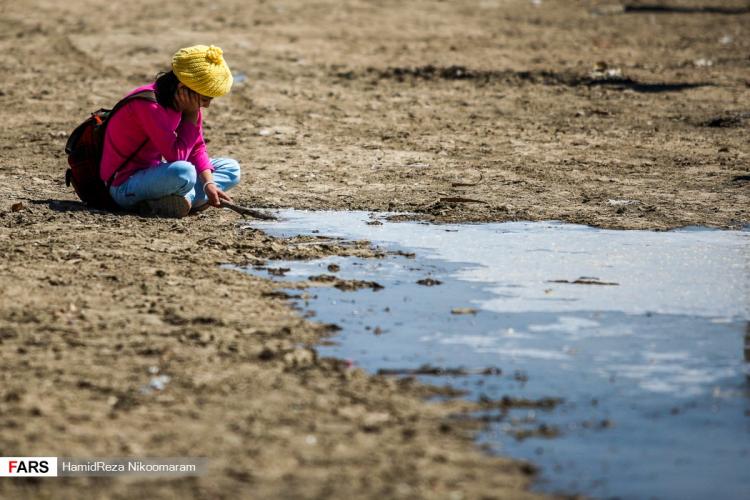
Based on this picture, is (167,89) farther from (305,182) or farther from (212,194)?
(305,182)

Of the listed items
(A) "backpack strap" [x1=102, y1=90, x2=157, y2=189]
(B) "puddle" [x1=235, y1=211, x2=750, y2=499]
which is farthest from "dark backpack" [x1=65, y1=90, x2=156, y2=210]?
(B) "puddle" [x1=235, y1=211, x2=750, y2=499]

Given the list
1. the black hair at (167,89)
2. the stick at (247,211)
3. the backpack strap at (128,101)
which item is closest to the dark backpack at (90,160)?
the backpack strap at (128,101)

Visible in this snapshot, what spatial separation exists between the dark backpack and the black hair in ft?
1.05

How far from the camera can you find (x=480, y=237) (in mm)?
6859

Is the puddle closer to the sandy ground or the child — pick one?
the sandy ground

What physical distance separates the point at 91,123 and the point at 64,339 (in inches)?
97.2

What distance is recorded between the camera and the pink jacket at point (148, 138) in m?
6.82

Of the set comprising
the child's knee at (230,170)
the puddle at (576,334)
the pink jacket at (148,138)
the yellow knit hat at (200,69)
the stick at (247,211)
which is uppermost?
the yellow knit hat at (200,69)

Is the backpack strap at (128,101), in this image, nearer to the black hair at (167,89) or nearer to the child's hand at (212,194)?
the black hair at (167,89)

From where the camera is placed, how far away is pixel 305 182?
8.41m

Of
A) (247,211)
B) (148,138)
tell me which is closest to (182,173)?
(148,138)

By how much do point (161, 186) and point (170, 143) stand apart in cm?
29

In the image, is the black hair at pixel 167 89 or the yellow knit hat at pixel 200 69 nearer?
the yellow knit hat at pixel 200 69

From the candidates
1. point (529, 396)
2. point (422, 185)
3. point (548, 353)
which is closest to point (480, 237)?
point (422, 185)
